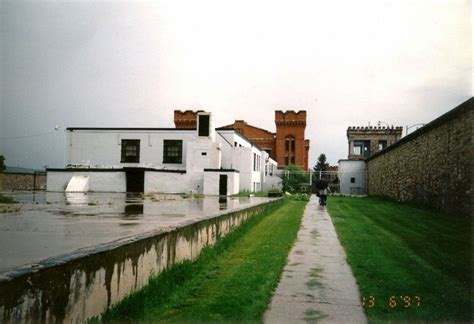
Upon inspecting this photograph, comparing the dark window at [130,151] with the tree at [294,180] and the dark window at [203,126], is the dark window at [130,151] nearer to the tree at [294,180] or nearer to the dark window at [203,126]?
the dark window at [203,126]

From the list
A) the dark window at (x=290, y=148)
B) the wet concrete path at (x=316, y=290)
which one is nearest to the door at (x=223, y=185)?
the wet concrete path at (x=316, y=290)

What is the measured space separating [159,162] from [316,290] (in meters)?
34.9

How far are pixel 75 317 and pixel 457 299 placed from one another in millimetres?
3754

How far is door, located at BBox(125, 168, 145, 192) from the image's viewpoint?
34.1 m

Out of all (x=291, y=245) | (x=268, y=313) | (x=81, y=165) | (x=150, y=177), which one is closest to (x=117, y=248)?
(x=268, y=313)

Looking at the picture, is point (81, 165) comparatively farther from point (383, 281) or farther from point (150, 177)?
point (383, 281)

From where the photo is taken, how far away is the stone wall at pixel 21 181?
33.7m

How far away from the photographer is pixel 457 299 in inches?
183

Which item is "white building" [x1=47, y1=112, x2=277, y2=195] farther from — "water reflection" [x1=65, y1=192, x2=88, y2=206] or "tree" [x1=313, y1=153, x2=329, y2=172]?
"tree" [x1=313, y1=153, x2=329, y2=172]

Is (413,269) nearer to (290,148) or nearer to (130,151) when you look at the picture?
(130,151)

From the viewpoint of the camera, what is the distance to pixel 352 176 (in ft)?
147

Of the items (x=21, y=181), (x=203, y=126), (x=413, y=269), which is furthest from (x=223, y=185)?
(x=413, y=269)

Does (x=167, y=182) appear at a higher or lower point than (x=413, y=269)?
higher

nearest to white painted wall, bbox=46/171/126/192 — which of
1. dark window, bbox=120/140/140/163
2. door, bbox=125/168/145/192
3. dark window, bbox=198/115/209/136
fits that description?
door, bbox=125/168/145/192
